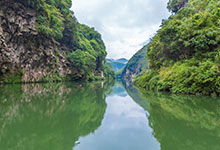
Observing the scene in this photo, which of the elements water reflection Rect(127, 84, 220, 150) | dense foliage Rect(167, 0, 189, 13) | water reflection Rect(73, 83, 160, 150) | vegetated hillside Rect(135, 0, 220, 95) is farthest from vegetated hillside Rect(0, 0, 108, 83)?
water reflection Rect(127, 84, 220, 150)

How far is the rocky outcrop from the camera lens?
73.0ft

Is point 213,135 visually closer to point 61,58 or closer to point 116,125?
point 116,125

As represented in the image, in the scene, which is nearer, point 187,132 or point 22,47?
point 187,132

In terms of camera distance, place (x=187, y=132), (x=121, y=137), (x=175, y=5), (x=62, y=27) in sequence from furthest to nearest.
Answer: (x=175, y=5) < (x=62, y=27) < (x=187, y=132) < (x=121, y=137)

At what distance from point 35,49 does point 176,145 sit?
2770 centimetres

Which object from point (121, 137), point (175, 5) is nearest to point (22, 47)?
point (121, 137)

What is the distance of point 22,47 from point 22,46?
0.15 meters

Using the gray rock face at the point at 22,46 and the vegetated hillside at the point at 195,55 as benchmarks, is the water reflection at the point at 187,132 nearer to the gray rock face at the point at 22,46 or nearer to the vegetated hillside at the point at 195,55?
the vegetated hillside at the point at 195,55

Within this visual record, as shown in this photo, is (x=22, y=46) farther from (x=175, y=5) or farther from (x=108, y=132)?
(x=175, y=5)

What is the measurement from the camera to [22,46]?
81.9 ft

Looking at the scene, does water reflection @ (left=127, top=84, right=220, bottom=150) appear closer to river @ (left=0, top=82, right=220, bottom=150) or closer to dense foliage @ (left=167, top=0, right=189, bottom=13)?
river @ (left=0, top=82, right=220, bottom=150)

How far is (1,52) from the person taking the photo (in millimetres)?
20984

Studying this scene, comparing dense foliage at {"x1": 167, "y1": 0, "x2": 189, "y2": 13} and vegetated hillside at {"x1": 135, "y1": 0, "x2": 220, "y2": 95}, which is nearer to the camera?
vegetated hillside at {"x1": 135, "y1": 0, "x2": 220, "y2": 95}

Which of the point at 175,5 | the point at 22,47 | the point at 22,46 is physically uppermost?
the point at 175,5
